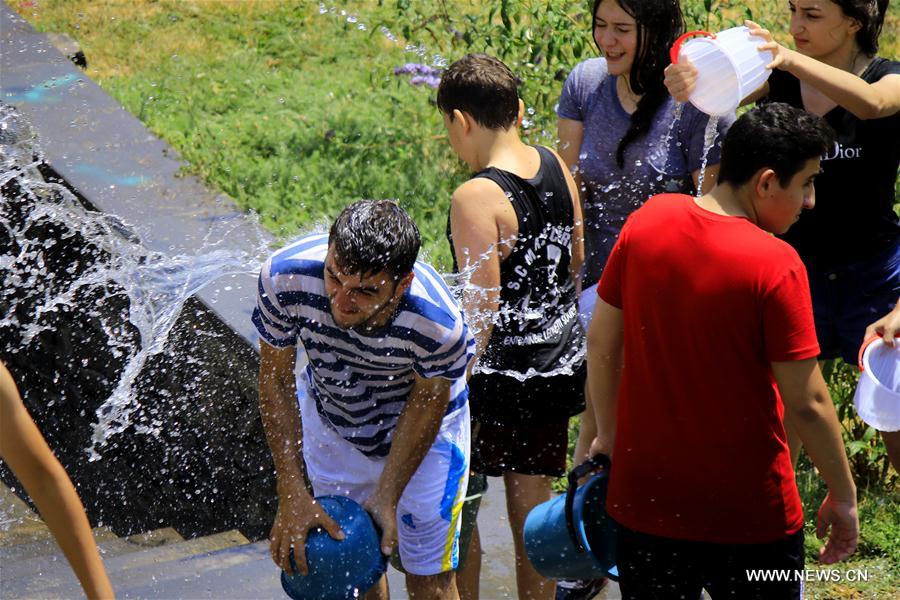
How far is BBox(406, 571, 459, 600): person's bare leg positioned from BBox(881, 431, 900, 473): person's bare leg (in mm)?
1617

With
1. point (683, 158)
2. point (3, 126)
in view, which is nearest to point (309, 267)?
point (683, 158)

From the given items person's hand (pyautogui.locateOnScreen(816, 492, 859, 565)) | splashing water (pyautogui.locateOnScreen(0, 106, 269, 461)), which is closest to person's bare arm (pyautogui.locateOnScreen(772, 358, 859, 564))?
person's hand (pyautogui.locateOnScreen(816, 492, 859, 565))

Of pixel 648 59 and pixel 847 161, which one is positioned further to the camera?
pixel 648 59

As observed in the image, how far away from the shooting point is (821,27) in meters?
3.66

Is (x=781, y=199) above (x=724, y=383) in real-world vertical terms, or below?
above

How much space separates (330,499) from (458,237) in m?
0.88

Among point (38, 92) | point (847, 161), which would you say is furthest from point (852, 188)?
point (38, 92)

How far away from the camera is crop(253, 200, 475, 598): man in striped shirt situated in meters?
2.97

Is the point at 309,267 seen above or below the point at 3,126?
above

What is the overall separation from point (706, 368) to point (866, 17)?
161 centimetres

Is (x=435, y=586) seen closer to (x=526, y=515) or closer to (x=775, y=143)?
(x=526, y=515)

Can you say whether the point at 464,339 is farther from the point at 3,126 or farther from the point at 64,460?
the point at 3,126

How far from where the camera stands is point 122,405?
19.0 feet

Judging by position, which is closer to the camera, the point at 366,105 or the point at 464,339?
the point at 464,339
